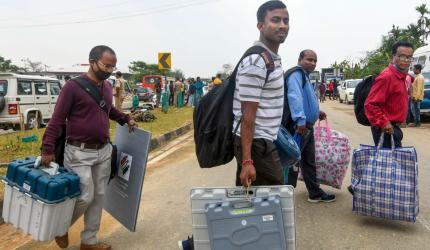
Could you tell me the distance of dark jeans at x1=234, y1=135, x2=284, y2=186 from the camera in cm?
278

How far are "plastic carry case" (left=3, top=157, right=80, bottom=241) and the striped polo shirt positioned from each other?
1416 mm

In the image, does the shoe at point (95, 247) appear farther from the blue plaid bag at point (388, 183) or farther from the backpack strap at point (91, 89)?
the blue plaid bag at point (388, 183)

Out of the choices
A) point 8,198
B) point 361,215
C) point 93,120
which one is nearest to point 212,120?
point 93,120

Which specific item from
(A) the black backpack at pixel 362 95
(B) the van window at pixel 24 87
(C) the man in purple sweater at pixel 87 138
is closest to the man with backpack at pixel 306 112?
(A) the black backpack at pixel 362 95

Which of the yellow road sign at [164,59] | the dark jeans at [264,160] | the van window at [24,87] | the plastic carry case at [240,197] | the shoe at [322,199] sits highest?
the yellow road sign at [164,59]

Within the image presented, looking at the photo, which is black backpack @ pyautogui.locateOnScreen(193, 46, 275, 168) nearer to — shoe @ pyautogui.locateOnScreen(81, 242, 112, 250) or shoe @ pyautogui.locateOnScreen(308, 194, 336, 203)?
shoe @ pyautogui.locateOnScreen(81, 242, 112, 250)

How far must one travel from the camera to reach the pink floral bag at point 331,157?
4938 mm

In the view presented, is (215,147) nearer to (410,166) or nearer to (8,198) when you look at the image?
(8,198)

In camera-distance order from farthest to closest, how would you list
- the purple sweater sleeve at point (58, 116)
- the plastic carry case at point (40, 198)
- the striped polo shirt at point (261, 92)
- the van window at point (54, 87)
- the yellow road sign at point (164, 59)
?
the yellow road sign at point (164, 59) < the van window at point (54, 87) < the purple sweater sleeve at point (58, 116) < the plastic carry case at point (40, 198) < the striped polo shirt at point (261, 92)

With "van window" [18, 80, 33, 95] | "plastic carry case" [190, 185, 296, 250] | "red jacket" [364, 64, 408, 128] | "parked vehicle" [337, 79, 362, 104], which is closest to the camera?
"plastic carry case" [190, 185, 296, 250]

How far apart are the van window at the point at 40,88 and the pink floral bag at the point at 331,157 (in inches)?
434

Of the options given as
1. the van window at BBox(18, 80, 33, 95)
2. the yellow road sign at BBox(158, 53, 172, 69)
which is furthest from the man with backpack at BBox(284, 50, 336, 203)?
the yellow road sign at BBox(158, 53, 172, 69)

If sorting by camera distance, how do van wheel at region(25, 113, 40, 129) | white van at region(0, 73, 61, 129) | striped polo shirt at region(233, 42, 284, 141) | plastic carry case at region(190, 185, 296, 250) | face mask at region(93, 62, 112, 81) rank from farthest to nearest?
van wheel at region(25, 113, 40, 129) < white van at region(0, 73, 61, 129) < face mask at region(93, 62, 112, 81) < striped polo shirt at region(233, 42, 284, 141) < plastic carry case at region(190, 185, 296, 250)

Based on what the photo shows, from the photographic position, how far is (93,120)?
11.7ft
